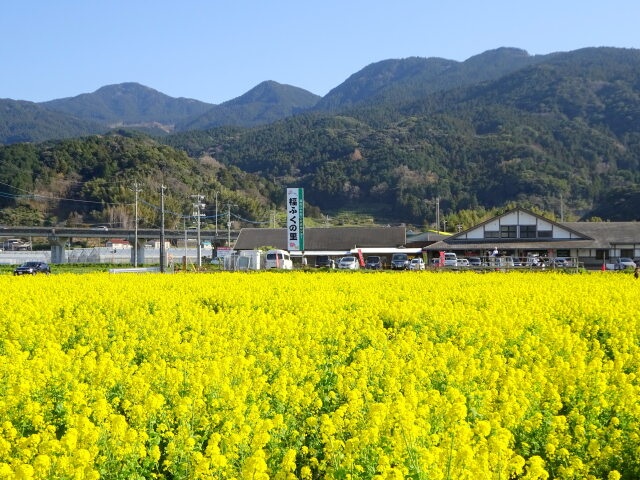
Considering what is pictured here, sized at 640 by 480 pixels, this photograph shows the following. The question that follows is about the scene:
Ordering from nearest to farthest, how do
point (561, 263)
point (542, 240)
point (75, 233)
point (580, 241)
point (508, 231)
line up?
point (561, 263) < point (580, 241) < point (542, 240) < point (508, 231) < point (75, 233)

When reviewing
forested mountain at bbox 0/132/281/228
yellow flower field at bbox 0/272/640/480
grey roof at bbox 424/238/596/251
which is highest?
forested mountain at bbox 0/132/281/228

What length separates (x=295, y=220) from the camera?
125ft

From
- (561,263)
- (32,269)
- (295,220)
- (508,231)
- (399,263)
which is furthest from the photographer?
(508,231)

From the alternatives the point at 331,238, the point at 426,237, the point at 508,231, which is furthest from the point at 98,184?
the point at 508,231

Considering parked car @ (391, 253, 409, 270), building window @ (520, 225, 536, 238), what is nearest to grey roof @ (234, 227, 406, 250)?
building window @ (520, 225, 536, 238)

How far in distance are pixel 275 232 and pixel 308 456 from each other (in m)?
58.4

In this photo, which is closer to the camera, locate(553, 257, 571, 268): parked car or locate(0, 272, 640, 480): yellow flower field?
locate(0, 272, 640, 480): yellow flower field

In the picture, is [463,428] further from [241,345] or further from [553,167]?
[553,167]

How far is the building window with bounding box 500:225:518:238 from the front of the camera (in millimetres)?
49500

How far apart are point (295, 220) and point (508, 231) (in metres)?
19.1

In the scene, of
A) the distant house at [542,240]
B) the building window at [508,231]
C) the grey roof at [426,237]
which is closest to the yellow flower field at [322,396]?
the distant house at [542,240]

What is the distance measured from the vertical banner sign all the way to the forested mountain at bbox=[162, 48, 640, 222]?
82.7m

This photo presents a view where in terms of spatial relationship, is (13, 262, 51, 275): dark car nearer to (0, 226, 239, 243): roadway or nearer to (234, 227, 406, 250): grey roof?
(234, 227, 406, 250): grey roof

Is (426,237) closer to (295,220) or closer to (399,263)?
(399,263)
